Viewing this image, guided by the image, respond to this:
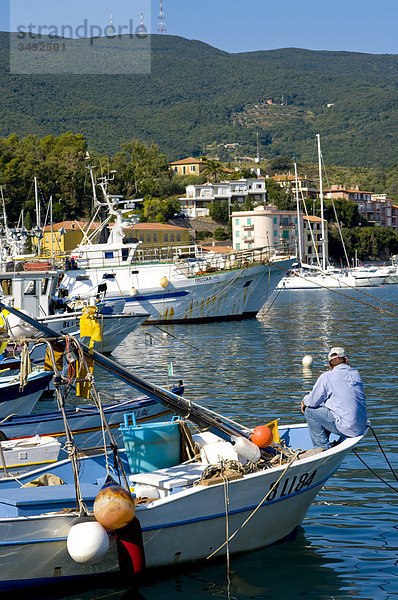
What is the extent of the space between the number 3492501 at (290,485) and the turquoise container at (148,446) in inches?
55.3

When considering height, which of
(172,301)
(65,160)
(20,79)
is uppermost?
(20,79)

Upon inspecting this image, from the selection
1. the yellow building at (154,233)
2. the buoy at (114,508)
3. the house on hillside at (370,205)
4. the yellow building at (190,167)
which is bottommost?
the buoy at (114,508)

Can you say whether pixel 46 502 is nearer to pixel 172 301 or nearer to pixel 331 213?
pixel 172 301

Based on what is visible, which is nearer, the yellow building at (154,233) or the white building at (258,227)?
the yellow building at (154,233)

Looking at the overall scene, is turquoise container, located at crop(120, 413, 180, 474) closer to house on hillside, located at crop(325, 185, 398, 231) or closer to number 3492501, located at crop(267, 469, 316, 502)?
number 3492501, located at crop(267, 469, 316, 502)

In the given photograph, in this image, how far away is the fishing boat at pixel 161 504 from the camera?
6980mm

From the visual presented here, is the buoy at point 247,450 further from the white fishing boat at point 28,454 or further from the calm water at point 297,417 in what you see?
the white fishing boat at point 28,454

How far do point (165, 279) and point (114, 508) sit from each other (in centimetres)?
3102

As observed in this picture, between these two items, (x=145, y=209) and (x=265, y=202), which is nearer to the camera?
(x=145, y=209)

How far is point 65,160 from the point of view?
327 ft

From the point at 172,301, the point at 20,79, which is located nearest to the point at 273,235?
the point at 172,301

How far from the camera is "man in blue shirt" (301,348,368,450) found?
8.74 m

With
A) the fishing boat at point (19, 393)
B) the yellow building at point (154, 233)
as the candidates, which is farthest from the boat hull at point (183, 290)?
the yellow building at point (154, 233)

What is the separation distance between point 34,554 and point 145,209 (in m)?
99.9
